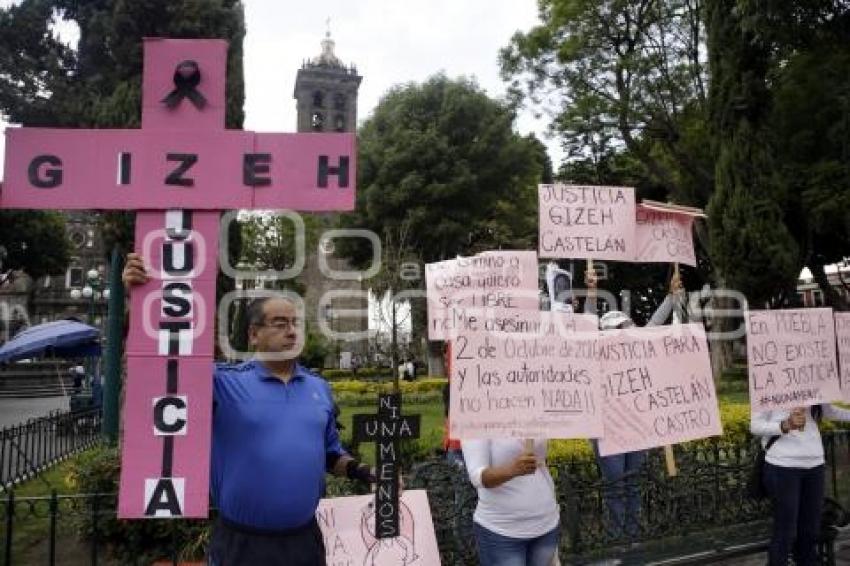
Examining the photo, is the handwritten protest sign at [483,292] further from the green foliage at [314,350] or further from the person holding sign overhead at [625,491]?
the green foliage at [314,350]

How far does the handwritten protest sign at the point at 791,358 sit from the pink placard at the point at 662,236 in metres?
0.74

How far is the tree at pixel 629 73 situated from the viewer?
20688 millimetres

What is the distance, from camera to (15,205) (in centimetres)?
310

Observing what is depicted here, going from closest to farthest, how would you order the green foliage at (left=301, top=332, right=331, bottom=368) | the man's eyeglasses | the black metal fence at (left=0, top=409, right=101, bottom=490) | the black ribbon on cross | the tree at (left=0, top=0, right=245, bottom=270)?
the man's eyeglasses
the black ribbon on cross
the black metal fence at (left=0, top=409, right=101, bottom=490)
the tree at (left=0, top=0, right=245, bottom=270)
the green foliage at (left=301, top=332, right=331, bottom=368)

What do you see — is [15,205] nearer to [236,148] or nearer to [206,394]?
[236,148]

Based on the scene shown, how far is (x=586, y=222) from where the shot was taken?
16.9 ft

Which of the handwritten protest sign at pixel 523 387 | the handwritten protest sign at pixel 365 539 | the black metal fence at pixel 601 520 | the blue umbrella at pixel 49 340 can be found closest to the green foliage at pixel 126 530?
the black metal fence at pixel 601 520

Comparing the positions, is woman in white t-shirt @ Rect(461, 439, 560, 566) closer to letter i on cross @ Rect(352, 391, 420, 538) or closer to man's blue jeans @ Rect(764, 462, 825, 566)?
letter i on cross @ Rect(352, 391, 420, 538)

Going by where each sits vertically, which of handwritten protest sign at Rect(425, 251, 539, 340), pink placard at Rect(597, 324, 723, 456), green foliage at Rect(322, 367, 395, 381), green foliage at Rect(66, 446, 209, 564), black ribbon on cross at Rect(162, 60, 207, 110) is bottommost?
green foliage at Rect(322, 367, 395, 381)

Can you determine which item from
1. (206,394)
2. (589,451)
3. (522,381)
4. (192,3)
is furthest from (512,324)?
(192,3)

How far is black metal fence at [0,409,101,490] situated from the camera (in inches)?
401

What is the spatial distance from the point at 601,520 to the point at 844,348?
232 cm

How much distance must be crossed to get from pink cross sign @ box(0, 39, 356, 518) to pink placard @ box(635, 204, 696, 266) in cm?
304

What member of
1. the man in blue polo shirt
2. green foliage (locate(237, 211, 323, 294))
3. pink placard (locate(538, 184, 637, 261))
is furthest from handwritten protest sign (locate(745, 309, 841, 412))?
green foliage (locate(237, 211, 323, 294))
